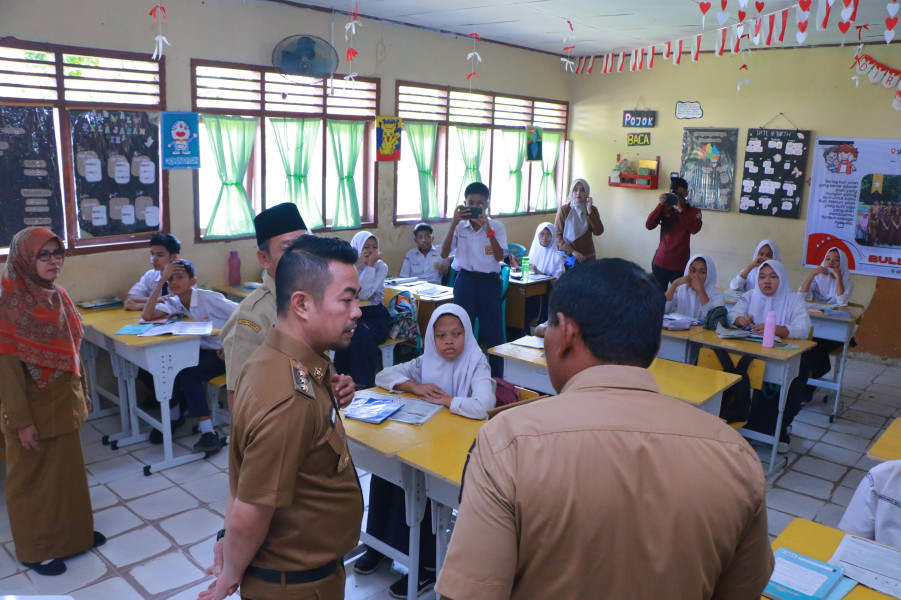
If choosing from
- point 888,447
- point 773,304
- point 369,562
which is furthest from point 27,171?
point 773,304

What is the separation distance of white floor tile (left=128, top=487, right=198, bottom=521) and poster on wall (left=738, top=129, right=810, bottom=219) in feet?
21.9

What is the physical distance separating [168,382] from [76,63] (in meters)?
2.37

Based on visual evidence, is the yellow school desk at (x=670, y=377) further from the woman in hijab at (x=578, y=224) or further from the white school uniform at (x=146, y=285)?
the woman in hijab at (x=578, y=224)

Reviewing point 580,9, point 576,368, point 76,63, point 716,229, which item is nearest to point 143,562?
point 576,368

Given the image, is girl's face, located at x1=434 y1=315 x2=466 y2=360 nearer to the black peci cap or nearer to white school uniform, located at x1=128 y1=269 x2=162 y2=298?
the black peci cap

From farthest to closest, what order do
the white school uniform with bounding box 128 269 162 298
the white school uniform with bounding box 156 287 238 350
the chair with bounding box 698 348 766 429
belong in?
the white school uniform with bounding box 128 269 162 298 < the white school uniform with bounding box 156 287 238 350 < the chair with bounding box 698 348 766 429

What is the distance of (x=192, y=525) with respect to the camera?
364cm

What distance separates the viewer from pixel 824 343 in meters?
5.71

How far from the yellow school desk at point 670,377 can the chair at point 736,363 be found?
0.37 meters

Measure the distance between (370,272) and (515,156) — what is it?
11.3 feet

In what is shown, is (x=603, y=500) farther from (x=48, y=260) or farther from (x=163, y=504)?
(x=163, y=504)

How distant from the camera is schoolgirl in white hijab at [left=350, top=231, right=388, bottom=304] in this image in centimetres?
582

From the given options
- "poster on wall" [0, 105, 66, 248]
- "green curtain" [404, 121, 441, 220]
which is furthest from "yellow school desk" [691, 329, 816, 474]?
"poster on wall" [0, 105, 66, 248]

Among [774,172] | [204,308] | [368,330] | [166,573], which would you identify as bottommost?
[166,573]
